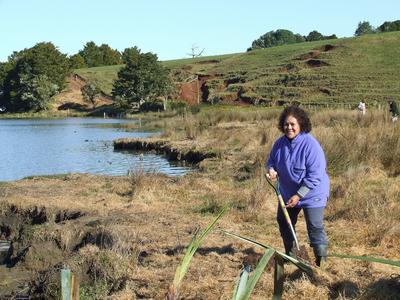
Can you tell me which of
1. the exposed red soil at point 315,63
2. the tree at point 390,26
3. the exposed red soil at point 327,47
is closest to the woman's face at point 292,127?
the exposed red soil at point 315,63

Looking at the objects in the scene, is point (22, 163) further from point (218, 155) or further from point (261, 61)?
point (261, 61)

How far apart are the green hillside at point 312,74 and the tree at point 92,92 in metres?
12.0

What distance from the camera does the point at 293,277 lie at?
17.7 feet

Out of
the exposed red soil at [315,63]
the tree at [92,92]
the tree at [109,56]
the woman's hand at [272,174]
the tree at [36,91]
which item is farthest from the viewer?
the tree at [109,56]

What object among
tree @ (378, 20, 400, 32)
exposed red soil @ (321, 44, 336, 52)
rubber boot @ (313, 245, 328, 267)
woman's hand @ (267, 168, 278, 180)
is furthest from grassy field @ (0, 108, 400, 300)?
tree @ (378, 20, 400, 32)

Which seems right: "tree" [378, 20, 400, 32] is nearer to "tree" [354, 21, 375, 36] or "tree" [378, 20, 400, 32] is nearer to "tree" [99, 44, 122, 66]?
"tree" [354, 21, 375, 36]

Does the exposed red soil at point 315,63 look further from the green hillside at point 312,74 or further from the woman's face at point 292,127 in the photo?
the woman's face at point 292,127

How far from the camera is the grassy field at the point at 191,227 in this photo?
5434 mm

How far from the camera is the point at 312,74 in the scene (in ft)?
208

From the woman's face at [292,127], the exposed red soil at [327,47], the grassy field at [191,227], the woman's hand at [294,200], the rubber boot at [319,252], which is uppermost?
the exposed red soil at [327,47]

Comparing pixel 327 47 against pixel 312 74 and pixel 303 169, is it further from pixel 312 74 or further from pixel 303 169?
pixel 303 169

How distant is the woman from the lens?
5.32 metres

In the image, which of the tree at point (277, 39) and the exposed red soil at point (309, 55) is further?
the tree at point (277, 39)

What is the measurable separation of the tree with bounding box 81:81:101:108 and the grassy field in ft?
230
